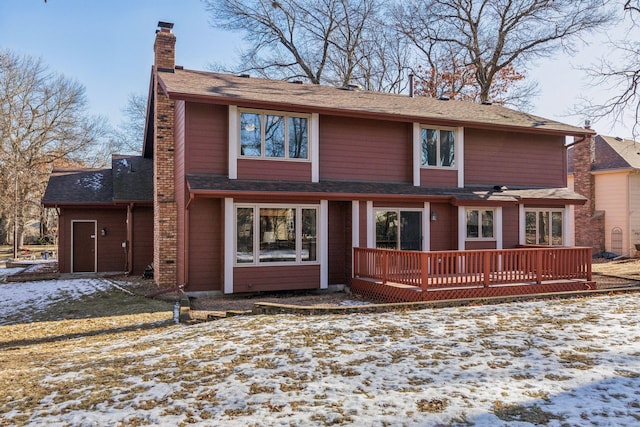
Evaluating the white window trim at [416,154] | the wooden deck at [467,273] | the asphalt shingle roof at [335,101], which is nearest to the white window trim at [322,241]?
the wooden deck at [467,273]

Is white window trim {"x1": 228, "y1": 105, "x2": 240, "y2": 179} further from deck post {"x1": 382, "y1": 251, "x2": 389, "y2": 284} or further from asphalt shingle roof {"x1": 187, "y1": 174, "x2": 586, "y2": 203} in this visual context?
deck post {"x1": 382, "y1": 251, "x2": 389, "y2": 284}

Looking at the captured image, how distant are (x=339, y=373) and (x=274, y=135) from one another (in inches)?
307

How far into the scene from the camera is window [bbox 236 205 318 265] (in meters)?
10.8

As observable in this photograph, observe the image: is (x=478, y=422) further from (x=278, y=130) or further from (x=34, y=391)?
(x=278, y=130)

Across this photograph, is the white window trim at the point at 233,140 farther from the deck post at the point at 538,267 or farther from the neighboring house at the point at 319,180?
the deck post at the point at 538,267

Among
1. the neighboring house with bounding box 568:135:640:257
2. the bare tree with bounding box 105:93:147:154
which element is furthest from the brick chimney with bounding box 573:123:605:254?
the bare tree with bounding box 105:93:147:154

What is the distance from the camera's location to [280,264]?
1106cm

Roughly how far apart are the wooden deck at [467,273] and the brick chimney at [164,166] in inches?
188

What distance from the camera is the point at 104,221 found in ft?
52.7

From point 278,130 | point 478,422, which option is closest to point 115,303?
point 278,130

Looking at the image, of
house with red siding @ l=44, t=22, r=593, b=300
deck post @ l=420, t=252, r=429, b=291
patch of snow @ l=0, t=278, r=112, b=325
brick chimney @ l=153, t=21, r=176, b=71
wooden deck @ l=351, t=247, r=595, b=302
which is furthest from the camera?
brick chimney @ l=153, t=21, r=176, b=71

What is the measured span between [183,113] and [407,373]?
332 inches

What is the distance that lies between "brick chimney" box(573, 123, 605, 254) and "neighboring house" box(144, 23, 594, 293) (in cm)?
747

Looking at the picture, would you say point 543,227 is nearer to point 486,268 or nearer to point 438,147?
point 438,147
